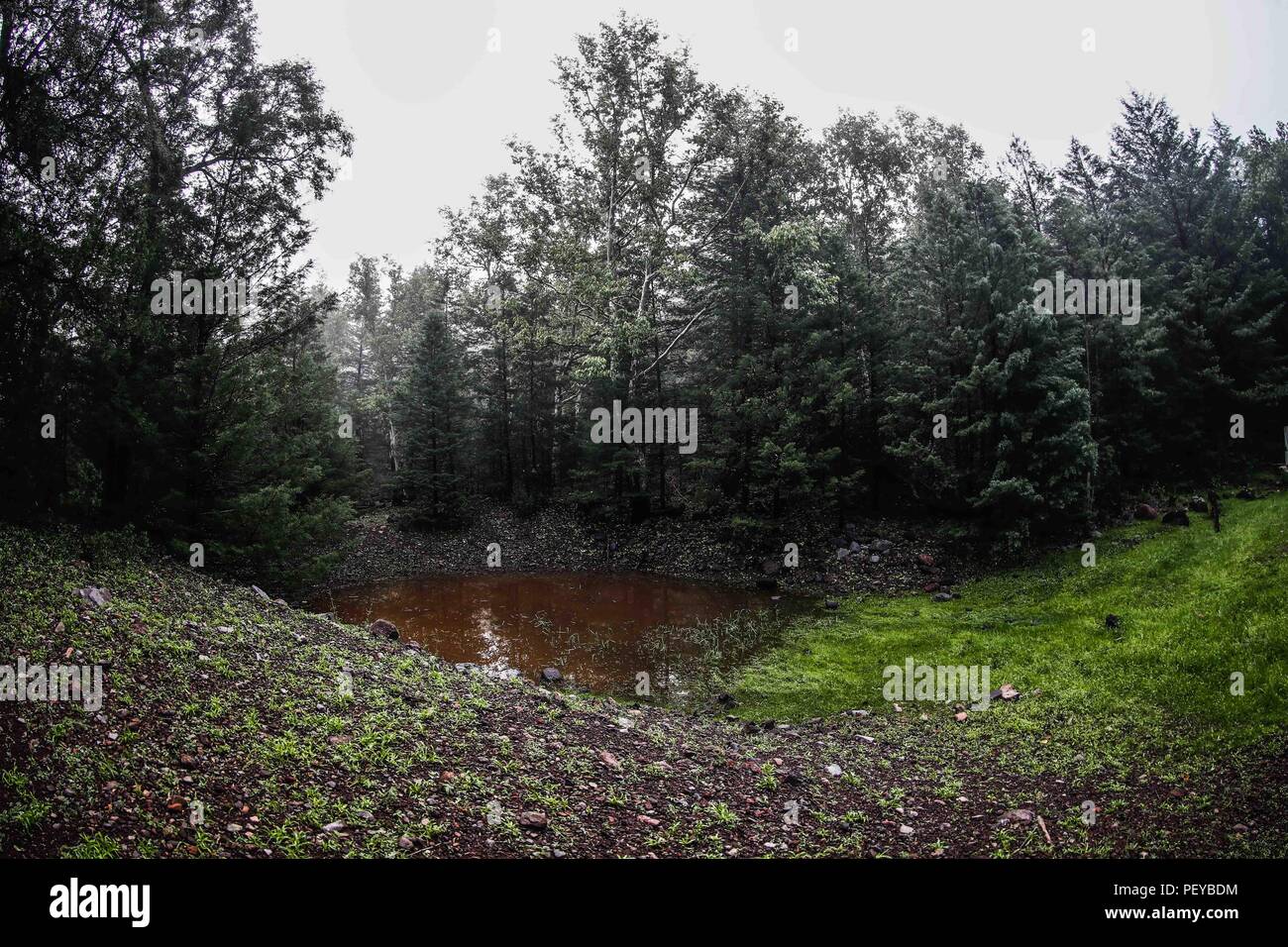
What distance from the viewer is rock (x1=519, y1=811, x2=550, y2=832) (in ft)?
16.0

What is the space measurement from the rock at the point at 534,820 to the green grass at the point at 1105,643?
5.61 meters

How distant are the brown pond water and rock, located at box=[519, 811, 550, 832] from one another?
5750 mm

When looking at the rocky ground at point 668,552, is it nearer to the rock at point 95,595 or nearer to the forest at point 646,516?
the forest at point 646,516

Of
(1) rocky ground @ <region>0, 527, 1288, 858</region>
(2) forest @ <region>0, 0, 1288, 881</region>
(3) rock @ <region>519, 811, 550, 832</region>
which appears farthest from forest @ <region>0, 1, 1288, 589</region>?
(3) rock @ <region>519, 811, 550, 832</region>

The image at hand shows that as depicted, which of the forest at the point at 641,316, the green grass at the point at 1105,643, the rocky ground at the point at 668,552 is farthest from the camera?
the rocky ground at the point at 668,552

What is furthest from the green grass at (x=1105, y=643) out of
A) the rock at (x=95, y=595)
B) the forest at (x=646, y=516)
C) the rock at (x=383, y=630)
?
the rock at (x=95, y=595)

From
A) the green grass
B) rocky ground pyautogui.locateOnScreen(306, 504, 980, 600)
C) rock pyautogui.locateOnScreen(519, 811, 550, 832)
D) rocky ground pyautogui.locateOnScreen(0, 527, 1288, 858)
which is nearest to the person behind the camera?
rocky ground pyautogui.locateOnScreen(0, 527, 1288, 858)

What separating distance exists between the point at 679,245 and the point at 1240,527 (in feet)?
65.2

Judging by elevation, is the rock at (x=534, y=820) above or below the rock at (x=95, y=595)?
below

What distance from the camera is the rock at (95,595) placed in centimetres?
723

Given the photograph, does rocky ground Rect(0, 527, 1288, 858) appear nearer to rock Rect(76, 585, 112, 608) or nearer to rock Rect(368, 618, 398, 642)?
rock Rect(76, 585, 112, 608)

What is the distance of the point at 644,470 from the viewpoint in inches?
948
